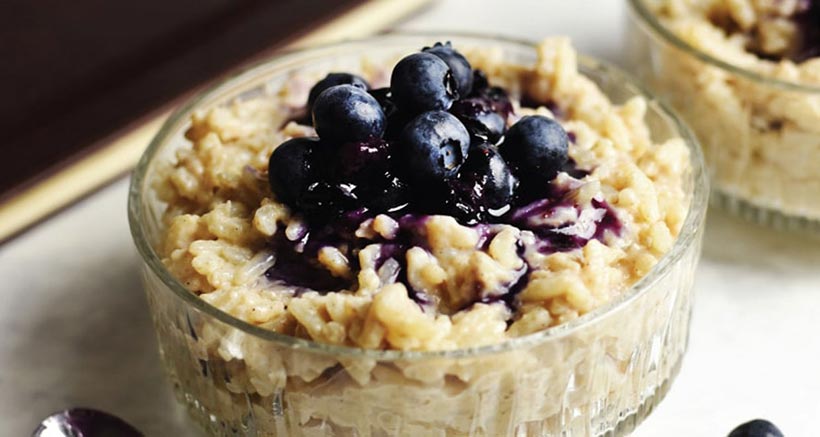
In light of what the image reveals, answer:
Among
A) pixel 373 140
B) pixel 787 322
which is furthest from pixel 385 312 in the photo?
pixel 787 322

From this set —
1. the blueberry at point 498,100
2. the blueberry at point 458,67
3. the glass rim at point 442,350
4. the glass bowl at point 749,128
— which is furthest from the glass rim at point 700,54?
the blueberry at point 458,67

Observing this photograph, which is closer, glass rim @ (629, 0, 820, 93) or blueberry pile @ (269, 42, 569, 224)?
blueberry pile @ (269, 42, 569, 224)

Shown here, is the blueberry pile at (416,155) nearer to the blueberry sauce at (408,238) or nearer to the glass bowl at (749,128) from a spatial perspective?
the blueberry sauce at (408,238)

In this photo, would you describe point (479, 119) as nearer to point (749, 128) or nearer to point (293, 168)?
point (293, 168)

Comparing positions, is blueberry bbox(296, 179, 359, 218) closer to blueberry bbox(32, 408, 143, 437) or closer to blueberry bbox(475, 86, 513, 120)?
blueberry bbox(475, 86, 513, 120)

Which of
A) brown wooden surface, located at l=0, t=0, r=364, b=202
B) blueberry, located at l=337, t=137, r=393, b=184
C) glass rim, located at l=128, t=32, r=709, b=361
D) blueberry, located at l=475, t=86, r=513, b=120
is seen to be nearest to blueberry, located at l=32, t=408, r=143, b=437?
glass rim, located at l=128, t=32, r=709, b=361

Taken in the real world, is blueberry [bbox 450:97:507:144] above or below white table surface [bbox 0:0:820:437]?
above

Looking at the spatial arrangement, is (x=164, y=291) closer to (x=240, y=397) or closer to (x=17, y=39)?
(x=240, y=397)
